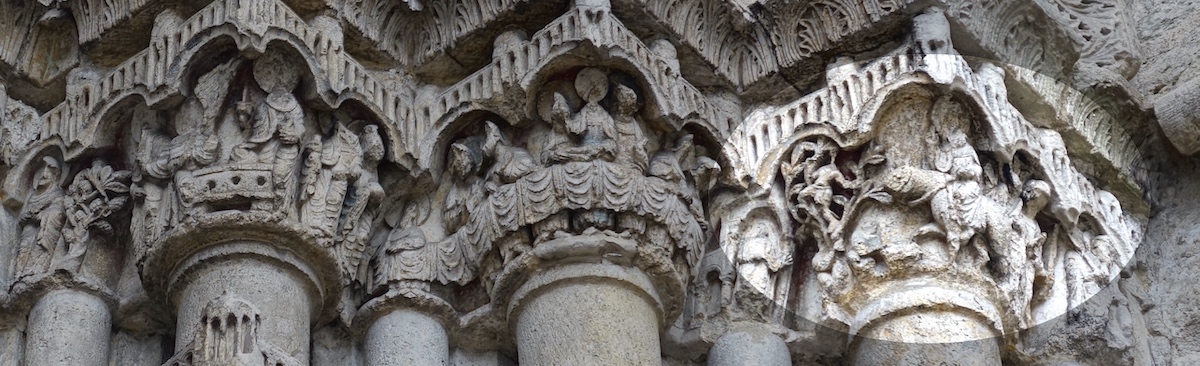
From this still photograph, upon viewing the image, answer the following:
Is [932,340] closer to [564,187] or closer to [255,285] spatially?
[564,187]

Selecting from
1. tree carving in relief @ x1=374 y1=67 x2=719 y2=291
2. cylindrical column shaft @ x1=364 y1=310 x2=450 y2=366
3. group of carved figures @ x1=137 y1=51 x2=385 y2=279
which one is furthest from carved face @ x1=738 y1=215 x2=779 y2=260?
group of carved figures @ x1=137 y1=51 x2=385 y2=279

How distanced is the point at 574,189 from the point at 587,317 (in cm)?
35

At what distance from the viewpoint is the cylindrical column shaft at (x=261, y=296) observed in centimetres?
521

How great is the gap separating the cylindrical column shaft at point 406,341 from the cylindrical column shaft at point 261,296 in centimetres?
19

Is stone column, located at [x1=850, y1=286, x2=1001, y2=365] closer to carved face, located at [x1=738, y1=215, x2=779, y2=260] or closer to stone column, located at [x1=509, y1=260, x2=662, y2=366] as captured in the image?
carved face, located at [x1=738, y1=215, x2=779, y2=260]

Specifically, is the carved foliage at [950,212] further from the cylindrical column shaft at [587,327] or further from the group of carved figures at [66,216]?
the group of carved figures at [66,216]

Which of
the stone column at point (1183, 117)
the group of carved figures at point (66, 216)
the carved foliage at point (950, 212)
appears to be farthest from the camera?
the stone column at point (1183, 117)

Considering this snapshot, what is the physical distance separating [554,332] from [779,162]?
957 mm

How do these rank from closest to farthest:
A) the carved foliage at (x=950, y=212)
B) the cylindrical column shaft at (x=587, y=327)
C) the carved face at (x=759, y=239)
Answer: the cylindrical column shaft at (x=587, y=327), the carved foliage at (x=950, y=212), the carved face at (x=759, y=239)

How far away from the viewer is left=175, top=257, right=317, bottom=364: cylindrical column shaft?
5.21 metres

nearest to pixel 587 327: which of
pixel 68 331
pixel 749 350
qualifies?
pixel 749 350

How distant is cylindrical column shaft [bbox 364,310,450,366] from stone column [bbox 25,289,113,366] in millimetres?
682

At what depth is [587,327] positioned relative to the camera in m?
5.36

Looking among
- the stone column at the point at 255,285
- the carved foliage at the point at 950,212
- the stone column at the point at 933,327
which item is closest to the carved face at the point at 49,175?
the stone column at the point at 255,285
